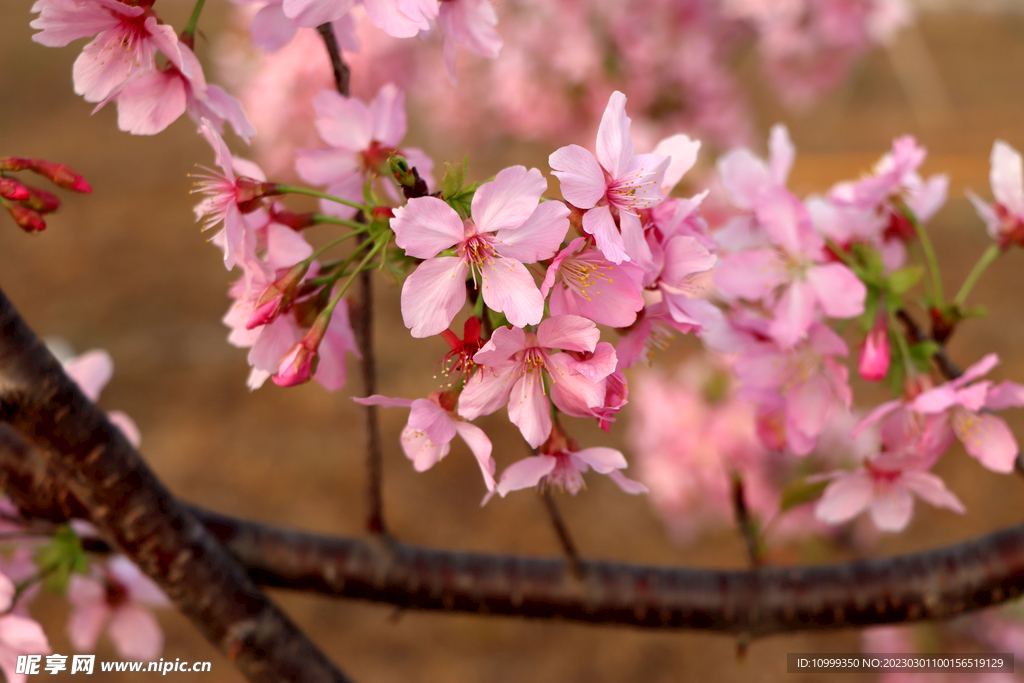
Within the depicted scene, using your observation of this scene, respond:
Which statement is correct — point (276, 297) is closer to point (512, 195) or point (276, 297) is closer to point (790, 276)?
point (512, 195)

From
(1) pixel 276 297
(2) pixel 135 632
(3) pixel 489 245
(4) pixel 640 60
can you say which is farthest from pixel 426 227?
(4) pixel 640 60

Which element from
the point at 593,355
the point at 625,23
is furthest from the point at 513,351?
the point at 625,23

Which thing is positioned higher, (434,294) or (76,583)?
(434,294)

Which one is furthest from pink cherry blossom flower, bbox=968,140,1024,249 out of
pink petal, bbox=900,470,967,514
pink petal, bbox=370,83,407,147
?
pink petal, bbox=370,83,407,147

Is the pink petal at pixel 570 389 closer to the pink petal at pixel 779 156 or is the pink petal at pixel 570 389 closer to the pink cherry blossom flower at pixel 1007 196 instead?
the pink petal at pixel 779 156

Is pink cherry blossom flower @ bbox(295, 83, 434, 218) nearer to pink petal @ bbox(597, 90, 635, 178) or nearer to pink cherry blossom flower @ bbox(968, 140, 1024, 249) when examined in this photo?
pink petal @ bbox(597, 90, 635, 178)

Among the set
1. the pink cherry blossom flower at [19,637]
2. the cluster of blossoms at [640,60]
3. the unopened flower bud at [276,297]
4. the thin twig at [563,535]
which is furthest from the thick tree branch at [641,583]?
the cluster of blossoms at [640,60]
